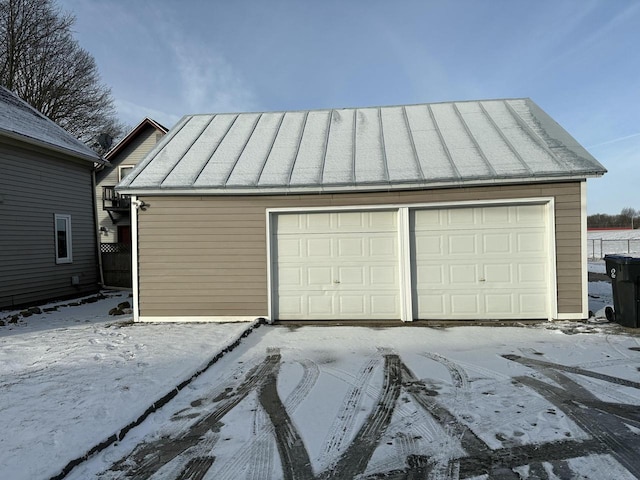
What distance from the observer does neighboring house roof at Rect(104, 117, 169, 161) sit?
2127 centimetres

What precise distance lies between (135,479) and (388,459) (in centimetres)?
187

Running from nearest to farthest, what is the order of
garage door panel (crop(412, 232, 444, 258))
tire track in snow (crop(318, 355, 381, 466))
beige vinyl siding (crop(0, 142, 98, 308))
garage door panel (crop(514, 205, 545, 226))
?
1. tire track in snow (crop(318, 355, 381, 466))
2. garage door panel (crop(514, 205, 545, 226))
3. garage door panel (crop(412, 232, 444, 258))
4. beige vinyl siding (crop(0, 142, 98, 308))

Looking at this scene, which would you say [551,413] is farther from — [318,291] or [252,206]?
[252,206]

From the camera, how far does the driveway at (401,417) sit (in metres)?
3.00

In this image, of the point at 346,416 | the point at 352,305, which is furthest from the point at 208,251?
the point at 346,416

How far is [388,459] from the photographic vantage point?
309 cm

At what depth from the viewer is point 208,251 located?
316 inches

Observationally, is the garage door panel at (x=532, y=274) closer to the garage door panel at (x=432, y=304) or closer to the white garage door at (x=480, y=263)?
the white garage door at (x=480, y=263)

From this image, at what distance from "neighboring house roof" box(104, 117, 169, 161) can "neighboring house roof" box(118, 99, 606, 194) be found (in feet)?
39.5

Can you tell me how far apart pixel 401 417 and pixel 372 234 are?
4516mm

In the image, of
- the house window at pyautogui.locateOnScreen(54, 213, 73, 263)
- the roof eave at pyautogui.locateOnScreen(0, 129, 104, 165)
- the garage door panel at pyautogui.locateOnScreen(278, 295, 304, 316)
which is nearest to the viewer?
the garage door panel at pyautogui.locateOnScreen(278, 295, 304, 316)

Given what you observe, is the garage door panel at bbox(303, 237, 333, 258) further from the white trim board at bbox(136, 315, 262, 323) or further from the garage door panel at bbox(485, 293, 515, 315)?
the garage door panel at bbox(485, 293, 515, 315)

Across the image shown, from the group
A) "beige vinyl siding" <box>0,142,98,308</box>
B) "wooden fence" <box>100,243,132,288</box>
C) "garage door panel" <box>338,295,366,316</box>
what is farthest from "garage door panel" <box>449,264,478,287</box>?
"wooden fence" <box>100,243,132,288</box>

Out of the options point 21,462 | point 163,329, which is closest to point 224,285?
point 163,329
